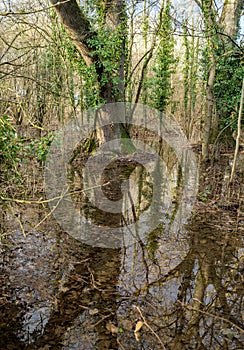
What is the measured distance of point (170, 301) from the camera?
3.42 meters

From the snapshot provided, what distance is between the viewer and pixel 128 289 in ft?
11.8

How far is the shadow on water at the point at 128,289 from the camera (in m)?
2.91

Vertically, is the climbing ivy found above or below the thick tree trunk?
below

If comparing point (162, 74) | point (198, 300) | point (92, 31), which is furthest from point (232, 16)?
point (198, 300)

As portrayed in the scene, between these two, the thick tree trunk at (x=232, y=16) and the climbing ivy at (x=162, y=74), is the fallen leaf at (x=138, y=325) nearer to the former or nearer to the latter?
the thick tree trunk at (x=232, y=16)

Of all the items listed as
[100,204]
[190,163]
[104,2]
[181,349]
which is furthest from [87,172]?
[181,349]

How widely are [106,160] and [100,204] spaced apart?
459 cm

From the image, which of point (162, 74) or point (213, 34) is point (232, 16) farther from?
point (213, 34)

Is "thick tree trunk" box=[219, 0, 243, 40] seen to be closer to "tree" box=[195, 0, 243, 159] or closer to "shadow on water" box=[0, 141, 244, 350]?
"tree" box=[195, 0, 243, 159]

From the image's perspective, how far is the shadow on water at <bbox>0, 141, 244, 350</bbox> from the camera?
291 cm

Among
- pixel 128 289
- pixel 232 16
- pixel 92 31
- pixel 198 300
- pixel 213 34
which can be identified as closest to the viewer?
pixel 198 300

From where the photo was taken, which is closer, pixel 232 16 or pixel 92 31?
pixel 92 31

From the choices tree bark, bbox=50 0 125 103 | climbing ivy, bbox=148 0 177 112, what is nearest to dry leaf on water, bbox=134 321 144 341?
tree bark, bbox=50 0 125 103

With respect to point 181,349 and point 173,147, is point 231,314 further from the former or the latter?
point 173,147
